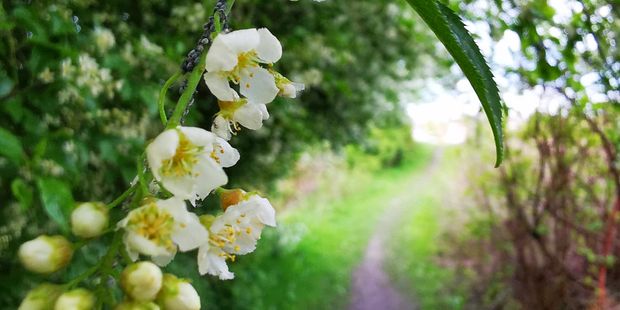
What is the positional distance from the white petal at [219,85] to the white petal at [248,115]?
0.06 metres

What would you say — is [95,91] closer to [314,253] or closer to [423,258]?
[314,253]

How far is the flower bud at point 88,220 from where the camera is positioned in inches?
27.2

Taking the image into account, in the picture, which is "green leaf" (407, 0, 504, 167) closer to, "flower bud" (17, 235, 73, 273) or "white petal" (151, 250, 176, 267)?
"white petal" (151, 250, 176, 267)

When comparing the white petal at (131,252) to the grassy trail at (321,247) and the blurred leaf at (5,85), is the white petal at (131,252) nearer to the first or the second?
the blurred leaf at (5,85)

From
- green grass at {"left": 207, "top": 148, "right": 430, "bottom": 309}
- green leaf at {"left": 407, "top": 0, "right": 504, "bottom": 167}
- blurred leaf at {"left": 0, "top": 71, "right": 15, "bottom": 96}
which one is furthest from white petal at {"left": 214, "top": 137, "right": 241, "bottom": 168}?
green grass at {"left": 207, "top": 148, "right": 430, "bottom": 309}

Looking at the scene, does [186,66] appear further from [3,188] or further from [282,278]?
[282,278]

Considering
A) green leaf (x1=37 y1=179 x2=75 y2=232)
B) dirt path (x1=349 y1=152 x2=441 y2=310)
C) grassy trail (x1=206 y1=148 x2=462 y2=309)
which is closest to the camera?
green leaf (x1=37 y1=179 x2=75 y2=232)

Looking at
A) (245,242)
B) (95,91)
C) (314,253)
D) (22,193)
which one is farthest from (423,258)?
→ (245,242)

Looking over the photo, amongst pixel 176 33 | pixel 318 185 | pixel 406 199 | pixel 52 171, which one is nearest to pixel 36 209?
pixel 52 171

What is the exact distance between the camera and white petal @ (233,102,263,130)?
900 mm

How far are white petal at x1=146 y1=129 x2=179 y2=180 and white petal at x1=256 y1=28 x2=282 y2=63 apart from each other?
7.9 inches

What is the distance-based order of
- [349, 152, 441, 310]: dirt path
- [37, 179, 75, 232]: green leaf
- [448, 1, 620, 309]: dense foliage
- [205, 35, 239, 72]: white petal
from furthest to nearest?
[349, 152, 441, 310]: dirt path, [448, 1, 620, 309]: dense foliage, [37, 179, 75, 232]: green leaf, [205, 35, 239, 72]: white petal

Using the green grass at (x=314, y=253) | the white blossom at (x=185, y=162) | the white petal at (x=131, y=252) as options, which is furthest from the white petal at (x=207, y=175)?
the green grass at (x=314, y=253)

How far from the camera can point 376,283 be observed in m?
8.70
